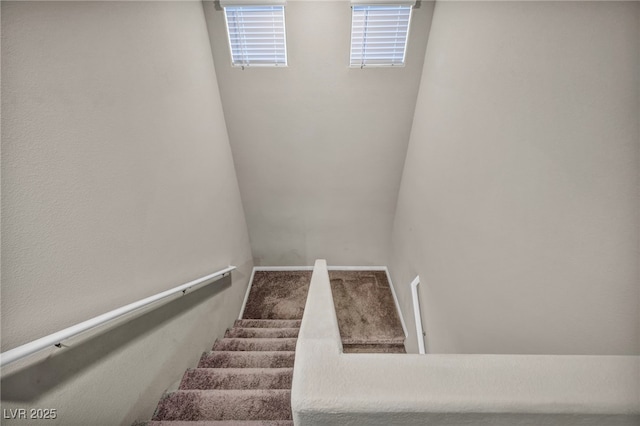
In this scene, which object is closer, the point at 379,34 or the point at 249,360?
the point at 249,360

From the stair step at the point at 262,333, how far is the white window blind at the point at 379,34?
2.64 metres

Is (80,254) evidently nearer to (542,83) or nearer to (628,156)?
(628,156)

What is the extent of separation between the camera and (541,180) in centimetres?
92

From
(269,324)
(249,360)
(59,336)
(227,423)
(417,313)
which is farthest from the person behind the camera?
(269,324)

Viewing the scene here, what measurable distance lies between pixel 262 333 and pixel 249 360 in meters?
0.62

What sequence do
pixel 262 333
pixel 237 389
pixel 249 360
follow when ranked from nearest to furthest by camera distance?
1. pixel 237 389
2. pixel 249 360
3. pixel 262 333

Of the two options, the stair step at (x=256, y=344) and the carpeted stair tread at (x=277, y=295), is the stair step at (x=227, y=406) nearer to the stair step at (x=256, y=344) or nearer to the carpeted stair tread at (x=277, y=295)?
the stair step at (x=256, y=344)

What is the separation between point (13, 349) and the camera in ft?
2.17

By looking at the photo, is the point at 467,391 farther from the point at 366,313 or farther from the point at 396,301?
the point at 396,301

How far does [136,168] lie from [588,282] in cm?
187

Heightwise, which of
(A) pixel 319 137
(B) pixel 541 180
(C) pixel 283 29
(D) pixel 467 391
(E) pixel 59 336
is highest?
→ (C) pixel 283 29

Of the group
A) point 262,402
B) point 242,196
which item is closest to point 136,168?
A: point 262,402

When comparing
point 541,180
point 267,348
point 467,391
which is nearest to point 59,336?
point 467,391

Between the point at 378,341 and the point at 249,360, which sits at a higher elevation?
the point at 249,360
